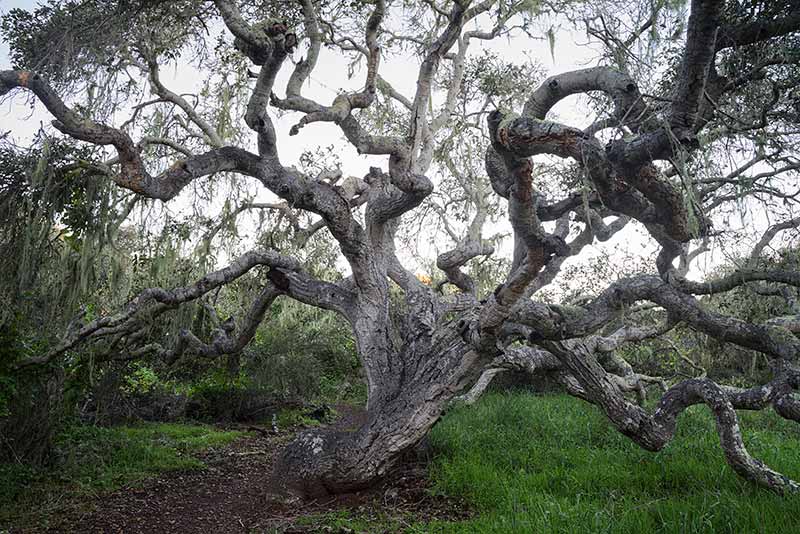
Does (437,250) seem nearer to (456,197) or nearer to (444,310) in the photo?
(456,197)

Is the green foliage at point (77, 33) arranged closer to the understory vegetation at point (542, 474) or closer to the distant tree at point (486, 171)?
the distant tree at point (486, 171)

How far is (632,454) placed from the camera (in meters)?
5.42

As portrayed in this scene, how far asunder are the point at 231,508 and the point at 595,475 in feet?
11.0

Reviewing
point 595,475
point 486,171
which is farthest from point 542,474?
point 486,171

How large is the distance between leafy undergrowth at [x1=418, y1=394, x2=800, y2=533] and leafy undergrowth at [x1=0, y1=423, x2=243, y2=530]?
334cm

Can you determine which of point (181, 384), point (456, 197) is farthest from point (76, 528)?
point (456, 197)

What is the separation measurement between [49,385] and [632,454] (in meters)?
5.82

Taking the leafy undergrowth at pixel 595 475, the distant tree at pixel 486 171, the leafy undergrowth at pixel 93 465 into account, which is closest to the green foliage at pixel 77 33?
the distant tree at pixel 486 171

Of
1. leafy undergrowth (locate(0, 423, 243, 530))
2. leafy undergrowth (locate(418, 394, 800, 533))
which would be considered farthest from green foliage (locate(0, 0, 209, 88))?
leafy undergrowth (locate(418, 394, 800, 533))

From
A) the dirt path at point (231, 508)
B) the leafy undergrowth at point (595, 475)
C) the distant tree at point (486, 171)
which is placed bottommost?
the dirt path at point (231, 508)

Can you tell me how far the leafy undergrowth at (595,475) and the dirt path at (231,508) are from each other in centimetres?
31

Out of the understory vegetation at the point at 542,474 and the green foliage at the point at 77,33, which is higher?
the green foliage at the point at 77,33

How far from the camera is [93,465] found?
619 centimetres

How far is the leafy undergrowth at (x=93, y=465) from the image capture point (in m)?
5.06
